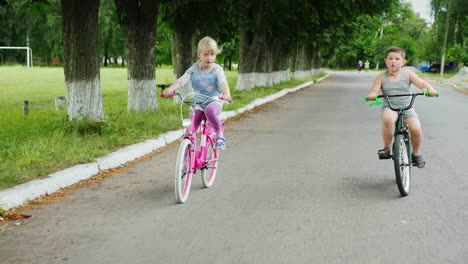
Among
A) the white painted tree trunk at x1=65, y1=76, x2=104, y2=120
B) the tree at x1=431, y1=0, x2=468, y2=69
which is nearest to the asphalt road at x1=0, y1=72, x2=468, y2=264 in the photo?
the white painted tree trunk at x1=65, y1=76, x2=104, y2=120

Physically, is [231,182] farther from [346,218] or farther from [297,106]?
[297,106]

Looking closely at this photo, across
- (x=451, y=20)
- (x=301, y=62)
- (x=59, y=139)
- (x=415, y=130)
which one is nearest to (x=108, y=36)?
(x=301, y=62)

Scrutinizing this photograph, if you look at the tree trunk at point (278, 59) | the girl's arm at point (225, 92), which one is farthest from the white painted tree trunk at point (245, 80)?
the girl's arm at point (225, 92)

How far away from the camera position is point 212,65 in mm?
5844

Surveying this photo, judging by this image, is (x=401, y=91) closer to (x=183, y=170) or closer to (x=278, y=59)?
(x=183, y=170)

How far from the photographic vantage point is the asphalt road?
396 centimetres

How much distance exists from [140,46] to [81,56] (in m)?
3.11

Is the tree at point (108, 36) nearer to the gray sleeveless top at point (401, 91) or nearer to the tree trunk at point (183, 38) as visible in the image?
the tree trunk at point (183, 38)

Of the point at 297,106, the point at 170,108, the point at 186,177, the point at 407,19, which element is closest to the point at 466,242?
the point at 186,177

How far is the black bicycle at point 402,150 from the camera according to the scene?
5594 mm

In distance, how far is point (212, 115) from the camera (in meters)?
5.85

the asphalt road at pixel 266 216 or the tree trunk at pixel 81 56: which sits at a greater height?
the tree trunk at pixel 81 56

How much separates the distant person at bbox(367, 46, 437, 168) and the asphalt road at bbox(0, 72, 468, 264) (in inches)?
22.4

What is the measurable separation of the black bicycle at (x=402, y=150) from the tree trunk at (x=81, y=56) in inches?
228
